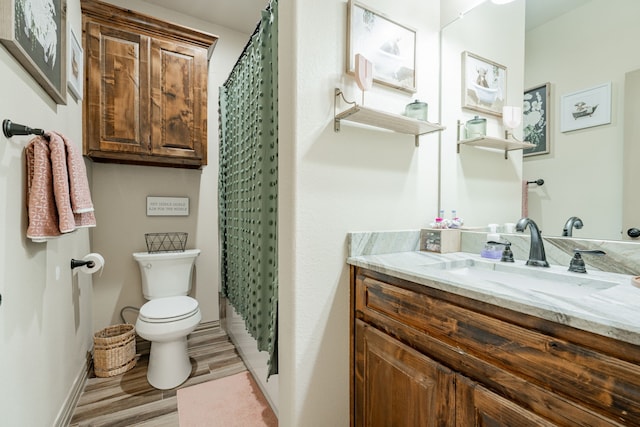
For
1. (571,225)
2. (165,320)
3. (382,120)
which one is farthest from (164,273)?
(571,225)

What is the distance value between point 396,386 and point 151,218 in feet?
7.30

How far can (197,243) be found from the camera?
2.54 meters

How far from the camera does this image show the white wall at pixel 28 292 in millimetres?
946

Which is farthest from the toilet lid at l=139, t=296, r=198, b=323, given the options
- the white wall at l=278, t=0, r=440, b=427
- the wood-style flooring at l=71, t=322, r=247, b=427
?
A: the white wall at l=278, t=0, r=440, b=427

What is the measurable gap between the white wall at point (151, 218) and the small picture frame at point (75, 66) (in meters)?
0.65

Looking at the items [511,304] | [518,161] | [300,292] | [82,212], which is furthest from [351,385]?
[82,212]

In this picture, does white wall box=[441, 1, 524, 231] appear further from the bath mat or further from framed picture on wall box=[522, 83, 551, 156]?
the bath mat

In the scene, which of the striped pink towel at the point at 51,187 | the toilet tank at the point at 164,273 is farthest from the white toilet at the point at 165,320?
the striped pink towel at the point at 51,187

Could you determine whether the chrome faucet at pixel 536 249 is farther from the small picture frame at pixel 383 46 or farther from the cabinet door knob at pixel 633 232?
the small picture frame at pixel 383 46

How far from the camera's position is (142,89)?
6.70 ft

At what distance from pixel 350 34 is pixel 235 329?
2143mm

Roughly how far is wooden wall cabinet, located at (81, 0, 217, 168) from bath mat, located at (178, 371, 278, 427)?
158 cm

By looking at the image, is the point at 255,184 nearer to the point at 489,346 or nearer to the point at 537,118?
the point at 489,346

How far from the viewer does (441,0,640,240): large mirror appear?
1.00 meters
